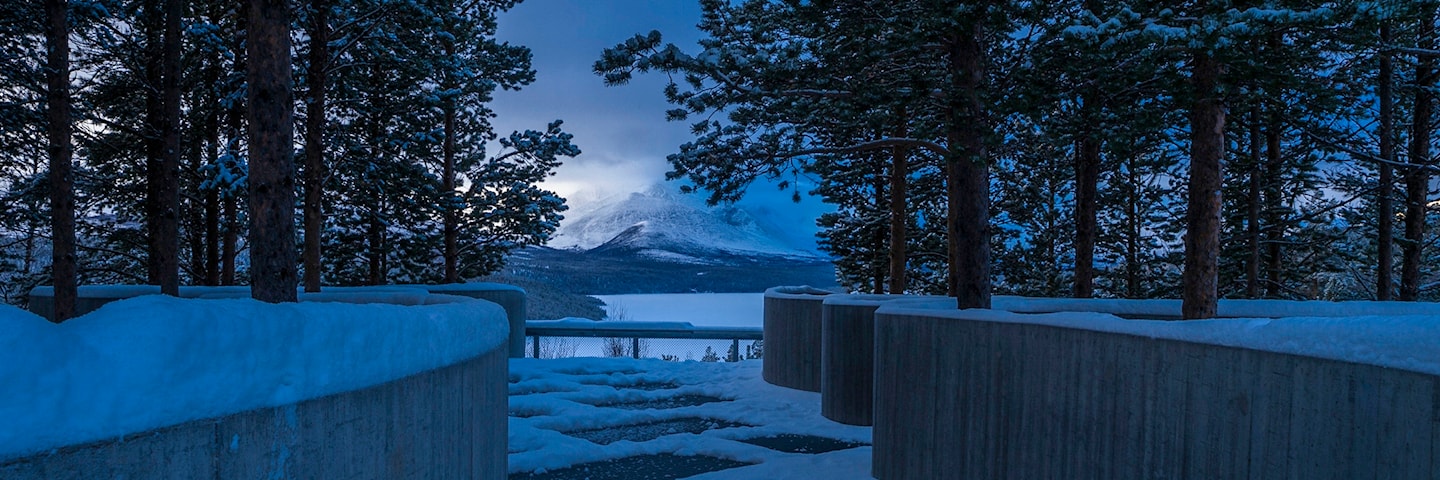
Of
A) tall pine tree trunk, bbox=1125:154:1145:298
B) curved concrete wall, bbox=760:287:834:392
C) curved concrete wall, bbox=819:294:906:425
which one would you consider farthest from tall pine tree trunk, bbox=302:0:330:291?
tall pine tree trunk, bbox=1125:154:1145:298

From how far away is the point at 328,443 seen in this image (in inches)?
121

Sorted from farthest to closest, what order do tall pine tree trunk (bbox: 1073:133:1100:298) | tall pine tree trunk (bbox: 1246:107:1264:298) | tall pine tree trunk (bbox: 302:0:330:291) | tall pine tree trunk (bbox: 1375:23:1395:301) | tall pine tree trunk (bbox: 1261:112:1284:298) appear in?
tall pine tree trunk (bbox: 1261:112:1284:298)
tall pine tree trunk (bbox: 1246:107:1264:298)
tall pine tree trunk (bbox: 1073:133:1100:298)
tall pine tree trunk (bbox: 302:0:330:291)
tall pine tree trunk (bbox: 1375:23:1395:301)

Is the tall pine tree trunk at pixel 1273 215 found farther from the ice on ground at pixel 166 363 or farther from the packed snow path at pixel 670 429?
the ice on ground at pixel 166 363

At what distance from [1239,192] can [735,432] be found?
12.5 metres

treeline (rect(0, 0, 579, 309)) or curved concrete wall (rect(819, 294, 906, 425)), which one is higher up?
treeline (rect(0, 0, 579, 309))

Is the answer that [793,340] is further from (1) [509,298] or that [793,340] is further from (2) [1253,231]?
(2) [1253,231]

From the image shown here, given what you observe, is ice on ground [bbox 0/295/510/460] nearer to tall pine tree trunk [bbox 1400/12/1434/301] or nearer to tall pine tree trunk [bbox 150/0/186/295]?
tall pine tree trunk [bbox 150/0/186/295]

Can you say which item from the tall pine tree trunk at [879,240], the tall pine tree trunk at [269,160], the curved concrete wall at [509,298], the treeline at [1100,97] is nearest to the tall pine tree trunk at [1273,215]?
the treeline at [1100,97]

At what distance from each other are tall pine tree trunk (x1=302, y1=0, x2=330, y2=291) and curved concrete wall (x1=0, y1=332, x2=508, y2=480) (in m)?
9.74

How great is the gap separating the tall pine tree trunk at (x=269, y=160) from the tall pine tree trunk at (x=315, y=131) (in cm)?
741

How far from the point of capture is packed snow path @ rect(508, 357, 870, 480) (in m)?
8.69

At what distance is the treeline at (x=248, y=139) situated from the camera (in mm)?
10734

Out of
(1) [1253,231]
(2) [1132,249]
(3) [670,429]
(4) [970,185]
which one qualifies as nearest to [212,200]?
(3) [670,429]

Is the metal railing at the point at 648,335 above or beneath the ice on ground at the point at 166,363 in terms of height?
beneath
